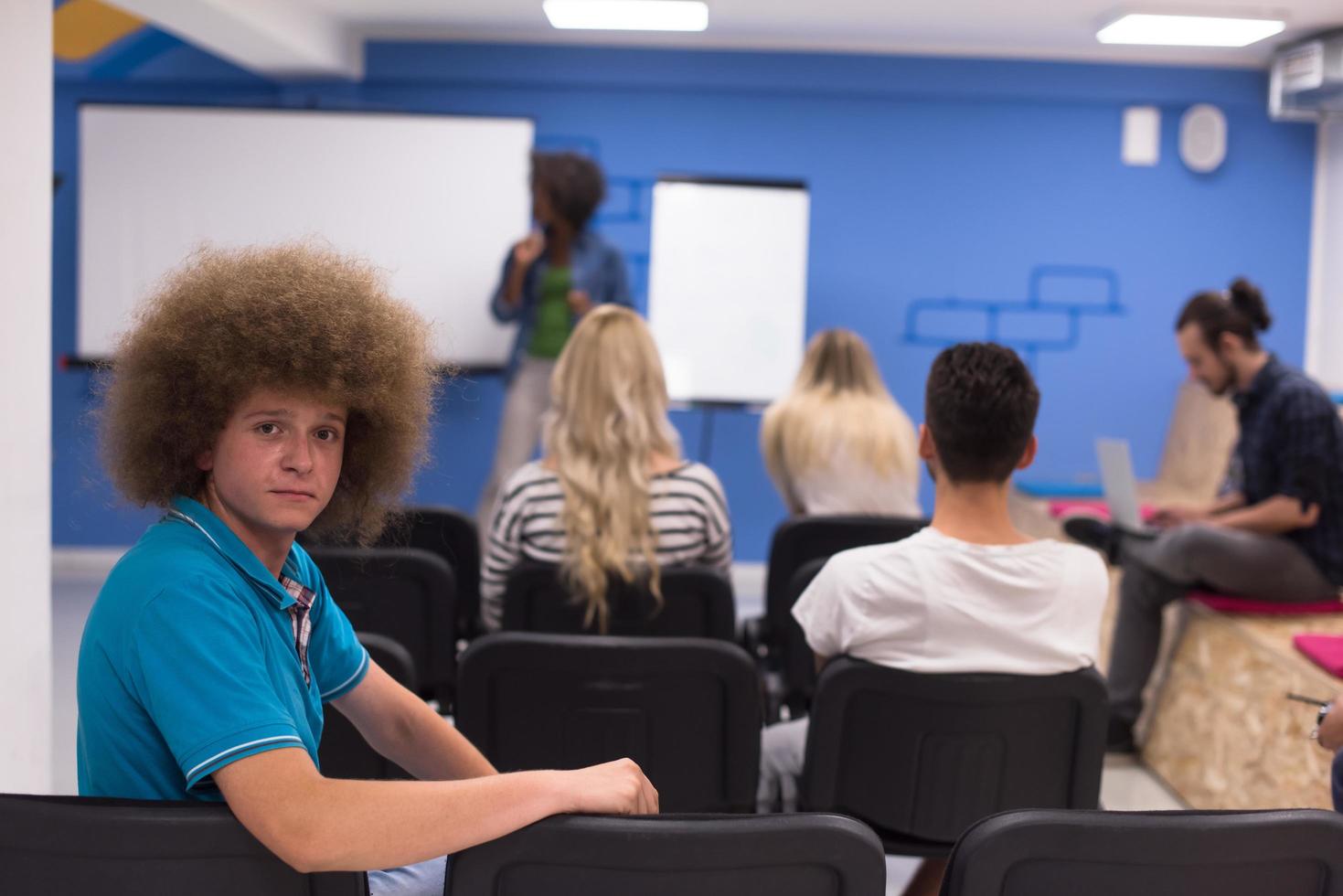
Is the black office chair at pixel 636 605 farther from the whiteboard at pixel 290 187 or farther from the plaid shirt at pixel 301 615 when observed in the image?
the whiteboard at pixel 290 187

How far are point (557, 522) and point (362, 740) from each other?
2.38ft

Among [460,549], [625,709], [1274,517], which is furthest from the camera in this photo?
[1274,517]

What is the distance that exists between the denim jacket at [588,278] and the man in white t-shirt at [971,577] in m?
3.30

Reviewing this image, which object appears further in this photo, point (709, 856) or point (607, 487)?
point (607, 487)

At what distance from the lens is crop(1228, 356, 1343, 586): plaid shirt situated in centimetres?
339

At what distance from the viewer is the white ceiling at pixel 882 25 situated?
15.6ft

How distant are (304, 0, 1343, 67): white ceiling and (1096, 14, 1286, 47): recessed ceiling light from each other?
0.23 ft

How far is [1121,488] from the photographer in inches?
149

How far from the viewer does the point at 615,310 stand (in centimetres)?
262

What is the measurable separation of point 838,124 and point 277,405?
491 cm

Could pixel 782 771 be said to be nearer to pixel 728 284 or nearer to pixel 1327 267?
pixel 728 284

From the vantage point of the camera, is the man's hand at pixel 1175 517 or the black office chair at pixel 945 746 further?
the man's hand at pixel 1175 517

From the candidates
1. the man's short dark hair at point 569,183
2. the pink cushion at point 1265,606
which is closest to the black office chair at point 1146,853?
the pink cushion at point 1265,606

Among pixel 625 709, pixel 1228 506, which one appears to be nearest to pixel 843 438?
pixel 1228 506
